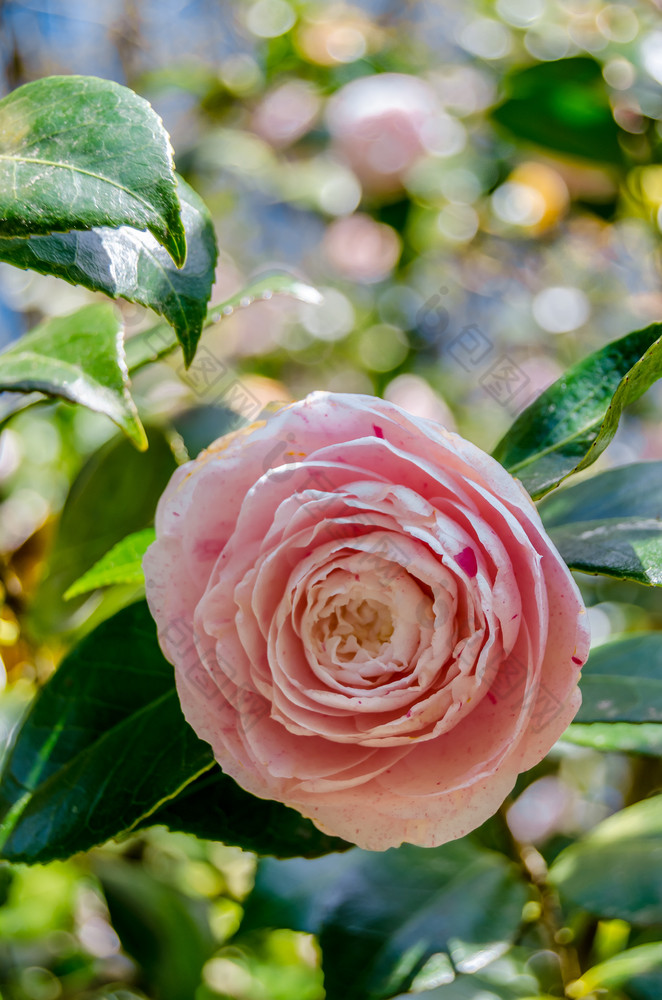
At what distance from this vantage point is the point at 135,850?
1.10m

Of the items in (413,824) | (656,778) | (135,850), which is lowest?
(135,850)

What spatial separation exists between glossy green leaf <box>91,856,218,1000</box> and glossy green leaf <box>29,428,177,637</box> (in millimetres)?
334

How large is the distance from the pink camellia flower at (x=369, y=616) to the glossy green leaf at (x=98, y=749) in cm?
7

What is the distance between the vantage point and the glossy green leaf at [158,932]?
87cm

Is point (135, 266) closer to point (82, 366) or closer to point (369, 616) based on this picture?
point (82, 366)

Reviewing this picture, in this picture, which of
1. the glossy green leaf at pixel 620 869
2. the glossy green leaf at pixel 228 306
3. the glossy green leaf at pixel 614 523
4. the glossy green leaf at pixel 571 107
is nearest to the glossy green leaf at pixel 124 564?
the glossy green leaf at pixel 228 306

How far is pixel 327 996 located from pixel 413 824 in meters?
0.26

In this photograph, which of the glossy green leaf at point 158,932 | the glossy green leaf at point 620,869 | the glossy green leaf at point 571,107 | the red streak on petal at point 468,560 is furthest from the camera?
the glossy green leaf at point 571,107

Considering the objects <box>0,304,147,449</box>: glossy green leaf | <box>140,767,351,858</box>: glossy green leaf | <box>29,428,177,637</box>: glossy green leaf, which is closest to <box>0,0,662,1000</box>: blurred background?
<box>29,428,177,637</box>: glossy green leaf

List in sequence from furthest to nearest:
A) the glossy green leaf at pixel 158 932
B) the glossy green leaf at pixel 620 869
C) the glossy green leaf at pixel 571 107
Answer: the glossy green leaf at pixel 571 107, the glossy green leaf at pixel 158 932, the glossy green leaf at pixel 620 869

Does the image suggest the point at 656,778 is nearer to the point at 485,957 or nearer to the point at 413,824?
the point at 485,957

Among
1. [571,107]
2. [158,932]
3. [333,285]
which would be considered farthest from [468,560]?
[333,285]

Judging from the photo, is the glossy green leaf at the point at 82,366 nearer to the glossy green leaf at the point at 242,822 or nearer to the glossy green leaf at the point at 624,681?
the glossy green leaf at the point at 242,822

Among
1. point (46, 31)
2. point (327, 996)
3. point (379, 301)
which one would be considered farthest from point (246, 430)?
point (46, 31)
